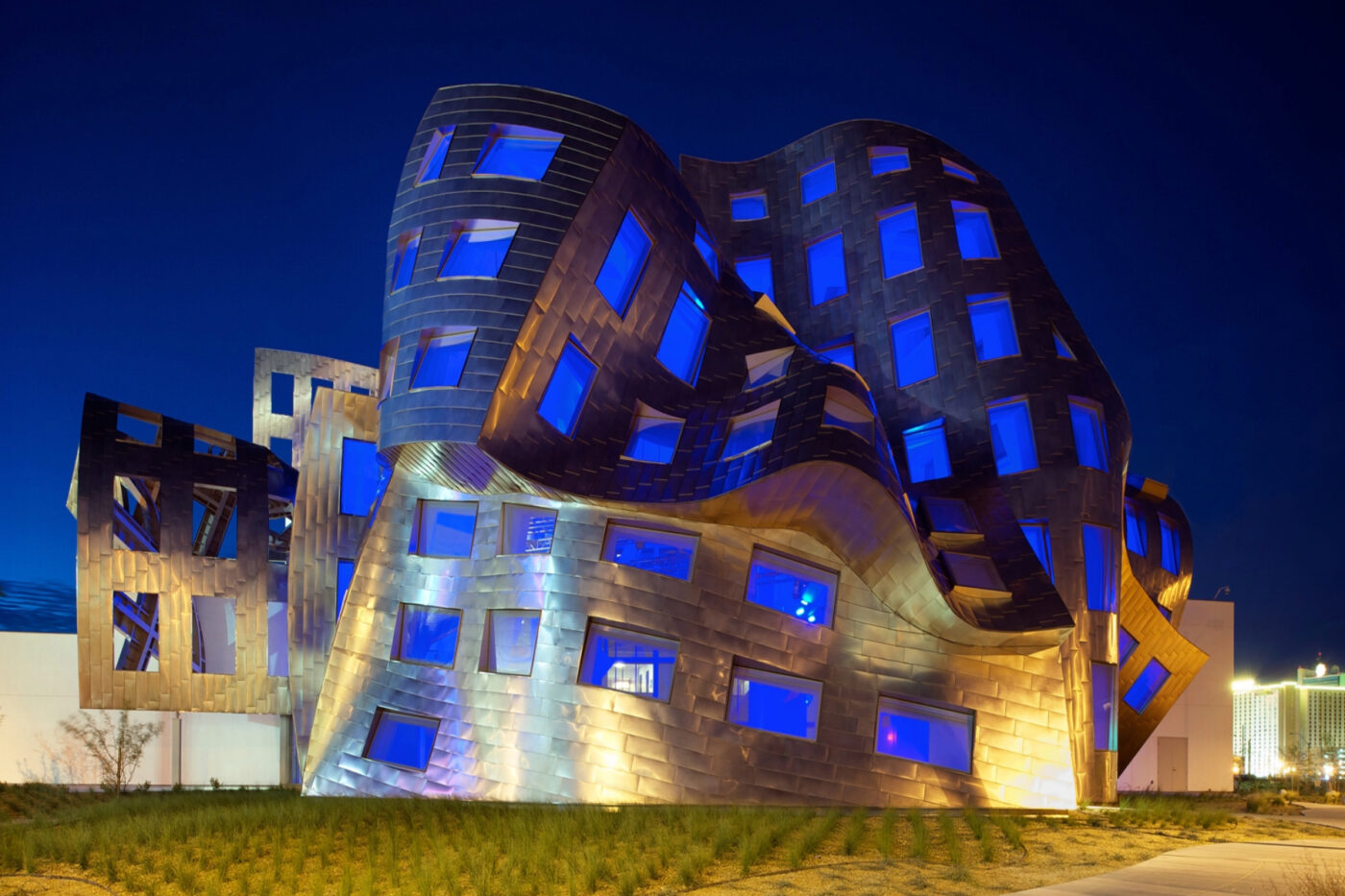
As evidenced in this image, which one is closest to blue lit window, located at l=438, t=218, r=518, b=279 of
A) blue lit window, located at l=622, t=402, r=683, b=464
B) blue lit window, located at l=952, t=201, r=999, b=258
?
blue lit window, located at l=622, t=402, r=683, b=464

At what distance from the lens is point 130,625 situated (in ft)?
115

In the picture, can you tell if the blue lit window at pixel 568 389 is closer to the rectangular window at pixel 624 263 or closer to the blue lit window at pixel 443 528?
the rectangular window at pixel 624 263

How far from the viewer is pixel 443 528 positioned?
23.8 metres

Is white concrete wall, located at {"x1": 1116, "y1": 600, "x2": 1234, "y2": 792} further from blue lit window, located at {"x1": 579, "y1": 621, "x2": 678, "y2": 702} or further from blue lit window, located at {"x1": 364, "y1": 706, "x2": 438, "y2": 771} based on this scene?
blue lit window, located at {"x1": 364, "y1": 706, "x2": 438, "y2": 771}

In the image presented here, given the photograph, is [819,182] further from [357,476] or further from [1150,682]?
[1150,682]

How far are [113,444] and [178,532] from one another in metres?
3.00

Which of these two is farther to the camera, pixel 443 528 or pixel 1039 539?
pixel 1039 539

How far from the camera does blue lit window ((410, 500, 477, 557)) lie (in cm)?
2352

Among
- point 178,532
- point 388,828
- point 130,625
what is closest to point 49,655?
point 130,625

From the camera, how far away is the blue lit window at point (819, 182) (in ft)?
109

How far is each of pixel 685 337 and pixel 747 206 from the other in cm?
1091

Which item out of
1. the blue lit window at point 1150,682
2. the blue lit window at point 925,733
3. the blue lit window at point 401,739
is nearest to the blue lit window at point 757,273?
the blue lit window at point 925,733

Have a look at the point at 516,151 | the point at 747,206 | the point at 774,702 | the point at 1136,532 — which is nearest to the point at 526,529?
the point at 774,702

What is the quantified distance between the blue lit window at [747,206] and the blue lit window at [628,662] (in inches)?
710
